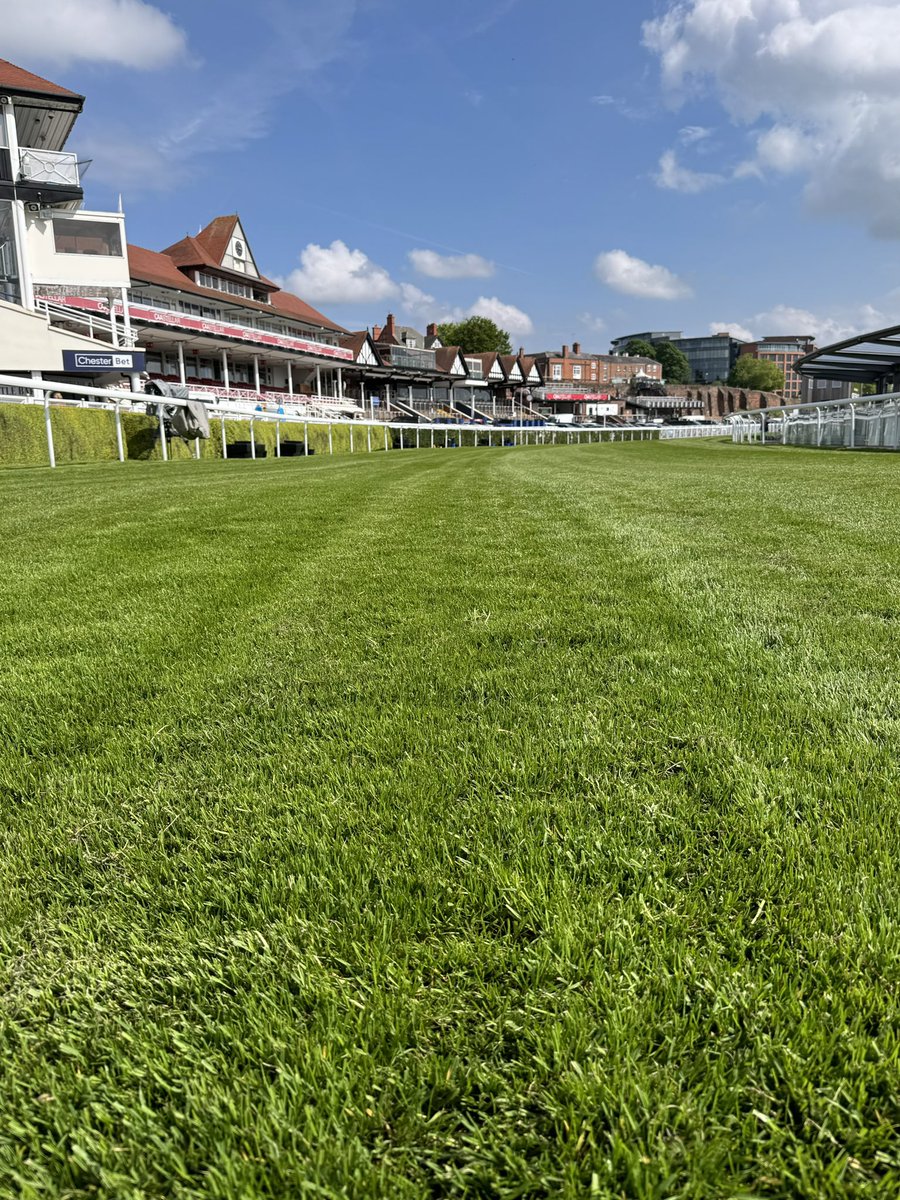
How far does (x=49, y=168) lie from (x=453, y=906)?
38696 mm

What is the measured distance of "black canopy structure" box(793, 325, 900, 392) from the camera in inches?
1120

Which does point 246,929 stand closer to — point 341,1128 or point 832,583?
point 341,1128

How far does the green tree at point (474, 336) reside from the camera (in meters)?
107

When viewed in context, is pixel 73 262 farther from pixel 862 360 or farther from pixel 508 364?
pixel 508 364

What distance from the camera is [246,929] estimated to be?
1.56 m

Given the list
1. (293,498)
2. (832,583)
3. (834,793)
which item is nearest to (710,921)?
(834,793)

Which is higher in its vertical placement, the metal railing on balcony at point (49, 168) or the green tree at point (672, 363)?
the green tree at point (672, 363)

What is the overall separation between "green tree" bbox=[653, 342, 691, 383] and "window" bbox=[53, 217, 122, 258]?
481 ft

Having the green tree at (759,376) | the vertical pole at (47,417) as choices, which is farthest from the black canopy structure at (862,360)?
the green tree at (759,376)

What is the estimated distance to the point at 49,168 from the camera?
98.4 ft

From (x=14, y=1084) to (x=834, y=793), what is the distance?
2.05 metres

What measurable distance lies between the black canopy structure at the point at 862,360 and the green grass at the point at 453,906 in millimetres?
30051

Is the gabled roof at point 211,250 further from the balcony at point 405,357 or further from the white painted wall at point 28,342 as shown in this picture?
the white painted wall at point 28,342

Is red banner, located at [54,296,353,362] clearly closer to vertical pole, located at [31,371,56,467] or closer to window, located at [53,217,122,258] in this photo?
window, located at [53,217,122,258]
